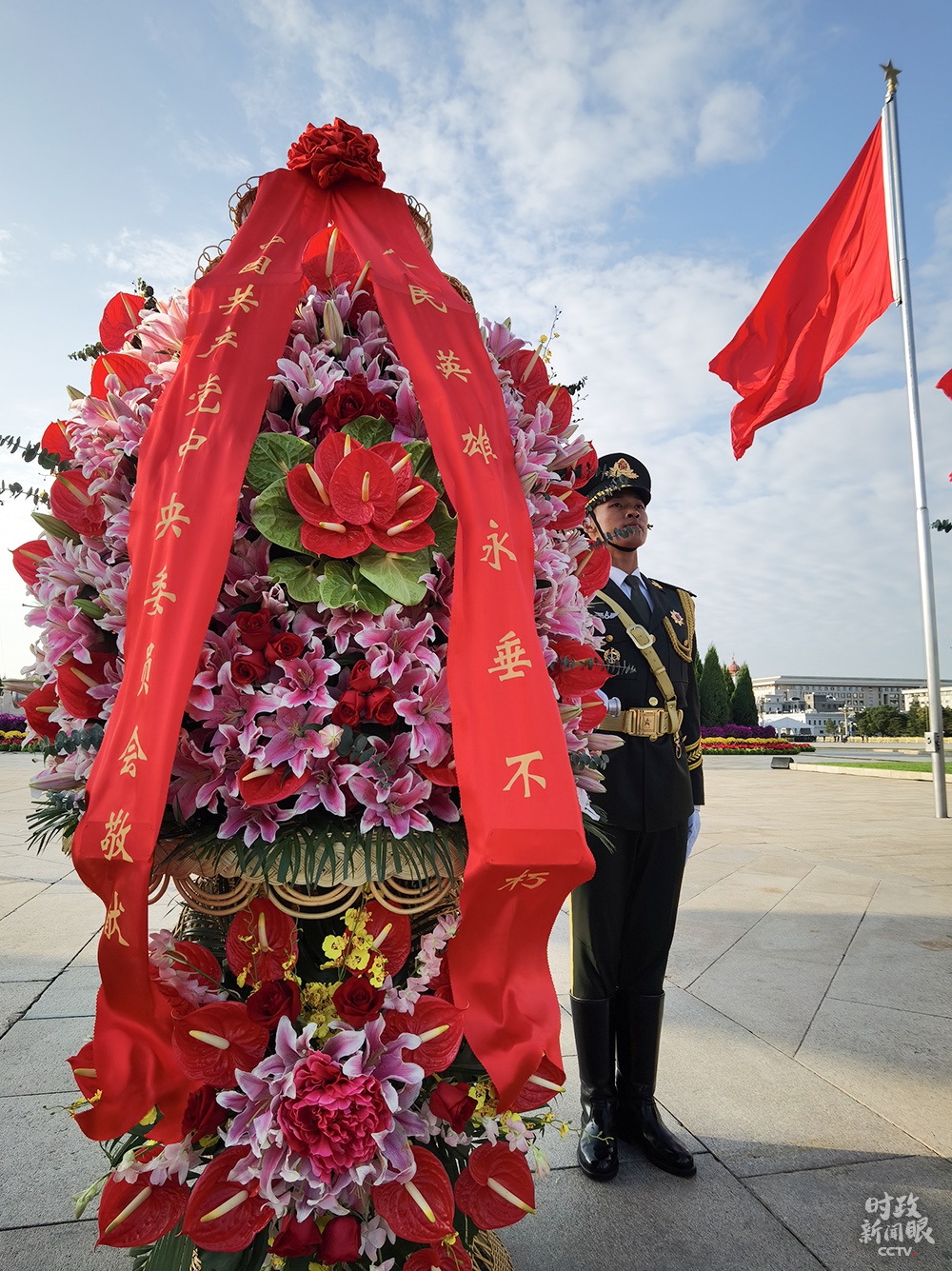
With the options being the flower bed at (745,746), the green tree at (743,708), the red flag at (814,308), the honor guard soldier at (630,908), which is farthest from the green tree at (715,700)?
the honor guard soldier at (630,908)

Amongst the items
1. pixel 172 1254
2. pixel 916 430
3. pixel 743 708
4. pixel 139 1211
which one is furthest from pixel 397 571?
pixel 743 708

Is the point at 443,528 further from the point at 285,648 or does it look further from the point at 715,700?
the point at 715,700

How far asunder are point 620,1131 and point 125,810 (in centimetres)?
204

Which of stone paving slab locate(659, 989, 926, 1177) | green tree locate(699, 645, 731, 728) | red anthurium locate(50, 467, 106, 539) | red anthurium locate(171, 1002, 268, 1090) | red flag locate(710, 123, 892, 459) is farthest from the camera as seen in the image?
green tree locate(699, 645, 731, 728)

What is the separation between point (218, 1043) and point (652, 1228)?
1.39m

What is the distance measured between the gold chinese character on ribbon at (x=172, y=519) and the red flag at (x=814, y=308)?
5.95 m

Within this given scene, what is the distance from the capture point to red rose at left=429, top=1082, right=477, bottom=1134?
142 centimetres

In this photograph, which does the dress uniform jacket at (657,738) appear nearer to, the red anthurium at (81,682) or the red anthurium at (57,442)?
the red anthurium at (81,682)

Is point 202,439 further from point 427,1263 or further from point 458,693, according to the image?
point 427,1263

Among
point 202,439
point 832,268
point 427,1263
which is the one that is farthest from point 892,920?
point 832,268

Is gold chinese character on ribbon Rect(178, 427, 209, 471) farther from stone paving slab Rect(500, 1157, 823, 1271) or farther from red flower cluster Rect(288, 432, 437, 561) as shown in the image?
stone paving slab Rect(500, 1157, 823, 1271)

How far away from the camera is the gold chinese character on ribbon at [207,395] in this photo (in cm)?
141

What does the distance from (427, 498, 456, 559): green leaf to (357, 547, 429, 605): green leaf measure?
0.06m

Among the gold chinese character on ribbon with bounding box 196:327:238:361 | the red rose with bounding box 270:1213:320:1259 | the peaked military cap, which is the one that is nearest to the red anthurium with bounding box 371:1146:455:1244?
the red rose with bounding box 270:1213:320:1259
